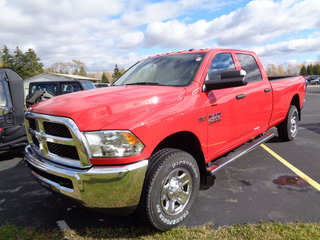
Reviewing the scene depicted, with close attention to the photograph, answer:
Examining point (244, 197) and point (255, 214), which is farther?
point (244, 197)

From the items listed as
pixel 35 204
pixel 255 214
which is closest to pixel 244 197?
pixel 255 214

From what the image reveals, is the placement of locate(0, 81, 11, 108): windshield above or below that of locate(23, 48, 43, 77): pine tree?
below

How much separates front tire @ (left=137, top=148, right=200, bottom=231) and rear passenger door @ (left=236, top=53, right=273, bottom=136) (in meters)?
1.61

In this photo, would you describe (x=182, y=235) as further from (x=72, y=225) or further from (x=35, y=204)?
(x=35, y=204)

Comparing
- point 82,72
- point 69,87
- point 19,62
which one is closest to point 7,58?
point 19,62

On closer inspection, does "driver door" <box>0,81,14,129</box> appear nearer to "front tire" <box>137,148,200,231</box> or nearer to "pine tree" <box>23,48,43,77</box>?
"front tire" <box>137,148,200,231</box>

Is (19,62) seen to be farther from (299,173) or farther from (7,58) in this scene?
(299,173)

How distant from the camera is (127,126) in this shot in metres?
1.98

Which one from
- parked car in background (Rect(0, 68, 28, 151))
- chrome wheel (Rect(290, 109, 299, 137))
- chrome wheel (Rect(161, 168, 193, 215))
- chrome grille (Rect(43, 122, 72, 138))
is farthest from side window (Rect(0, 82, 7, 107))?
chrome wheel (Rect(290, 109, 299, 137))

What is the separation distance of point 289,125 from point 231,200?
3.12 metres

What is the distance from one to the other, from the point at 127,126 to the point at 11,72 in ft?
15.7

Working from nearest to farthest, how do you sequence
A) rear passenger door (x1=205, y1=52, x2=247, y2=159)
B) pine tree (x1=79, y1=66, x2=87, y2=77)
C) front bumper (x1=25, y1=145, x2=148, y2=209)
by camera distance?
1. front bumper (x1=25, y1=145, x2=148, y2=209)
2. rear passenger door (x1=205, y1=52, x2=247, y2=159)
3. pine tree (x1=79, y1=66, x2=87, y2=77)

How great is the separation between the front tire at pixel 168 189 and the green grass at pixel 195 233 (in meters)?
0.17

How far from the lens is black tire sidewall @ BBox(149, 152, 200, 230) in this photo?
7.09 ft
